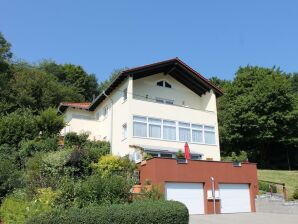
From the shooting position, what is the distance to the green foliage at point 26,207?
15.2 metres

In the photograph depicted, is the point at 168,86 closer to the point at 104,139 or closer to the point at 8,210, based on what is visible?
the point at 104,139

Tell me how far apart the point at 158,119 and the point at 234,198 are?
322 inches

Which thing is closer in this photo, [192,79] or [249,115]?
[192,79]

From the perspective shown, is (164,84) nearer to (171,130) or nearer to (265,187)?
(171,130)

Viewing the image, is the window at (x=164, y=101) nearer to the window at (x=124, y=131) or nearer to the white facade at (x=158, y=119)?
the white facade at (x=158, y=119)

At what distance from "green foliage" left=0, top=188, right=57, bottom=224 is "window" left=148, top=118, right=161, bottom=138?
11.9 meters

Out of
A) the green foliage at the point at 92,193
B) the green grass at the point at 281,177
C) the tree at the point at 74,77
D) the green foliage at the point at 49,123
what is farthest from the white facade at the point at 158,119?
the tree at the point at 74,77

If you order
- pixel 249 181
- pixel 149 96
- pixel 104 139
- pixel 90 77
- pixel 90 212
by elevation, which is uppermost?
pixel 90 77

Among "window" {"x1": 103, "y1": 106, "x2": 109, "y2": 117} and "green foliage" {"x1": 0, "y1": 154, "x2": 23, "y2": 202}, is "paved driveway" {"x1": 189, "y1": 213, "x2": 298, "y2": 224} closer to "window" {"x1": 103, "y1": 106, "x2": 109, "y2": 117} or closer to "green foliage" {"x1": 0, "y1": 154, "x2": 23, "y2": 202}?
"green foliage" {"x1": 0, "y1": 154, "x2": 23, "y2": 202}

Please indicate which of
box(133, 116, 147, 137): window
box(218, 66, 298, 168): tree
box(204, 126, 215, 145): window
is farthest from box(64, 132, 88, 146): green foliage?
box(218, 66, 298, 168): tree

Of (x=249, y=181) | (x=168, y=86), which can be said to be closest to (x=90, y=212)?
(x=249, y=181)

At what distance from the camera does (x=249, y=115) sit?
47.7m

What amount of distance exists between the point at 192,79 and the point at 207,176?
38.8 ft

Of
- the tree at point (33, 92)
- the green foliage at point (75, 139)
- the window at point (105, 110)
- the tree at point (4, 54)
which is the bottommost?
the green foliage at point (75, 139)
